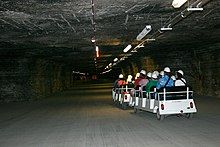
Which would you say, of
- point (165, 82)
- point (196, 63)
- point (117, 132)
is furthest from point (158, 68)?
point (117, 132)

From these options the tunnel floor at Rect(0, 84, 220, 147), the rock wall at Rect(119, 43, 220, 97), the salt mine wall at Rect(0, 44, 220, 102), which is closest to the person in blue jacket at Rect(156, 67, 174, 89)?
the tunnel floor at Rect(0, 84, 220, 147)

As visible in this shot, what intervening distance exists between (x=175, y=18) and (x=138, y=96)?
5.41 m

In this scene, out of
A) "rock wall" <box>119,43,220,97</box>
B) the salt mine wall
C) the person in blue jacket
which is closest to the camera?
the person in blue jacket

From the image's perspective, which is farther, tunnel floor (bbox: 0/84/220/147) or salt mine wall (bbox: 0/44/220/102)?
salt mine wall (bbox: 0/44/220/102)

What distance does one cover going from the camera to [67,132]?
463 inches

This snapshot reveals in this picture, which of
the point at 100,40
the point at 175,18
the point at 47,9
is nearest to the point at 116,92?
the point at 100,40

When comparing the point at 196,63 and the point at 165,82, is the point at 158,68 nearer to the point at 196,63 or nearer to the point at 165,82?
the point at 196,63

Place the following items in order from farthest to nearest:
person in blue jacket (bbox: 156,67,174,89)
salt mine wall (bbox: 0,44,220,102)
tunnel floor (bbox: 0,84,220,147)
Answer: salt mine wall (bbox: 0,44,220,102)
person in blue jacket (bbox: 156,67,174,89)
tunnel floor (bbox: 0,84,220,147)

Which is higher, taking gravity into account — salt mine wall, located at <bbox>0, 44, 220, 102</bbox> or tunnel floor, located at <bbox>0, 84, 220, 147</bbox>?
salt mine wall, located at <bbox>0, 44, 220, 102</bbox>

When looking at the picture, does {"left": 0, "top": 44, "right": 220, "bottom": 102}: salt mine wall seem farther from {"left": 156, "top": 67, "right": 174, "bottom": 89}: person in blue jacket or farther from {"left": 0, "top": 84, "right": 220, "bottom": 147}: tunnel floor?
{"left": 0, "top": 84, "right": 220, "bottom": 147}: tunnel floor

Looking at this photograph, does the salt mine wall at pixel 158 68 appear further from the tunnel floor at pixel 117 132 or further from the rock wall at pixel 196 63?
the tunnel floor at pixel 117 132

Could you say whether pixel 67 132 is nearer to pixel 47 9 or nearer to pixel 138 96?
pixel 47 9

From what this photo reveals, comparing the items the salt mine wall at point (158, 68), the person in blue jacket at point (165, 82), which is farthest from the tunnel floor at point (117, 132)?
the salt mine wall at point (158, 68)

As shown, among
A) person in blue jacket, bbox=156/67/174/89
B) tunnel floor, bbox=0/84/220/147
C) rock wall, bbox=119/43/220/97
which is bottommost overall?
tunnel floor, bbox=0/84/220/147
